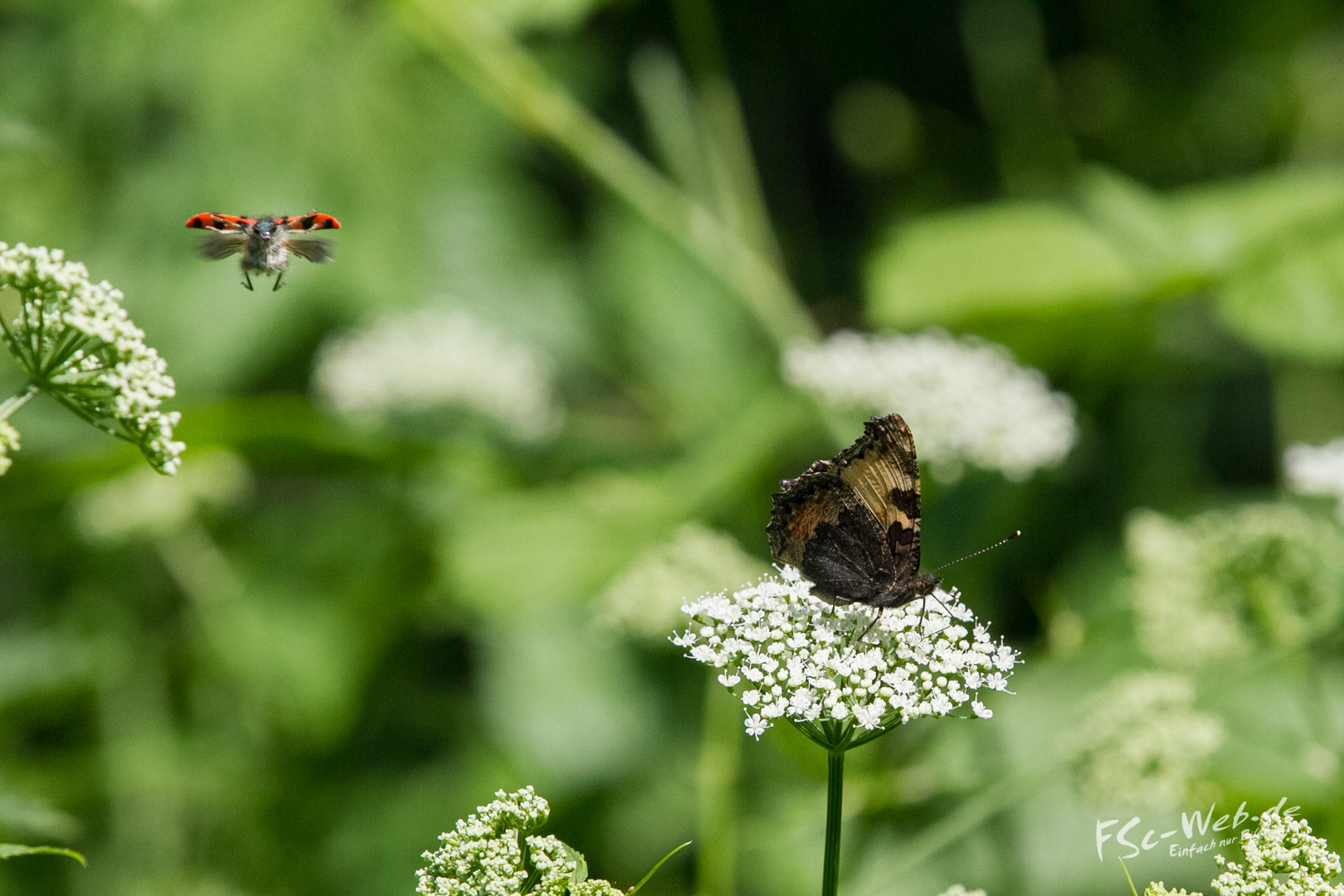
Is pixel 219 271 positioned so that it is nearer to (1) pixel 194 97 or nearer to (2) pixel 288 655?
(1) pixel 194 97

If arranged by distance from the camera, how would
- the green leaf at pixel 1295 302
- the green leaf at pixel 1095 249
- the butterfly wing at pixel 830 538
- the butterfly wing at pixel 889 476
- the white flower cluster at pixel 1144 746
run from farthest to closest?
1. the green leaf at pixel 1095 249
2. the green leaf at pixel 1295 302
3. the white flower cluster at pixel 1144 746
4. the butterfly wing at pixel 889 476
5. the butterfly wing at pixel 830 538

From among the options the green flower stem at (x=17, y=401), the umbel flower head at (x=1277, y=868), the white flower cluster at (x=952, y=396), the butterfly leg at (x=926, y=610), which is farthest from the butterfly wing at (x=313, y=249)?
the white flower cluster at (x=952, y=396)

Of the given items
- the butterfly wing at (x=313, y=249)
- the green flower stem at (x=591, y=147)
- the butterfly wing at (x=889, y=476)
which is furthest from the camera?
the green flower stem at (x=591, y=147)

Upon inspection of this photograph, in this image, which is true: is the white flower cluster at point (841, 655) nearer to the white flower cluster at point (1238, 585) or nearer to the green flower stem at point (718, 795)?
the green flower stem at point (718, 795)

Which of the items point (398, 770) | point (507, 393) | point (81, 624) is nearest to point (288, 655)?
point (398, 770)

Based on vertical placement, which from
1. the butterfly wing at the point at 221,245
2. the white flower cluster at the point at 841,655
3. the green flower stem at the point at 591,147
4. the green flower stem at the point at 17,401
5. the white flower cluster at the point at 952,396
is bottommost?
the white flower cluster at the point at 841,655

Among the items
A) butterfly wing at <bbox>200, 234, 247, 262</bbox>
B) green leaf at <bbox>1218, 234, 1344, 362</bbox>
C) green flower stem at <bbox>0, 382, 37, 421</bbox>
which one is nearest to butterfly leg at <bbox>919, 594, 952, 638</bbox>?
butterfly wing at <bbox>200, 234, 247, 262</bbox>

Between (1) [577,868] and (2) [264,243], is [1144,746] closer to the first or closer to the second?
(1) [577,868]
